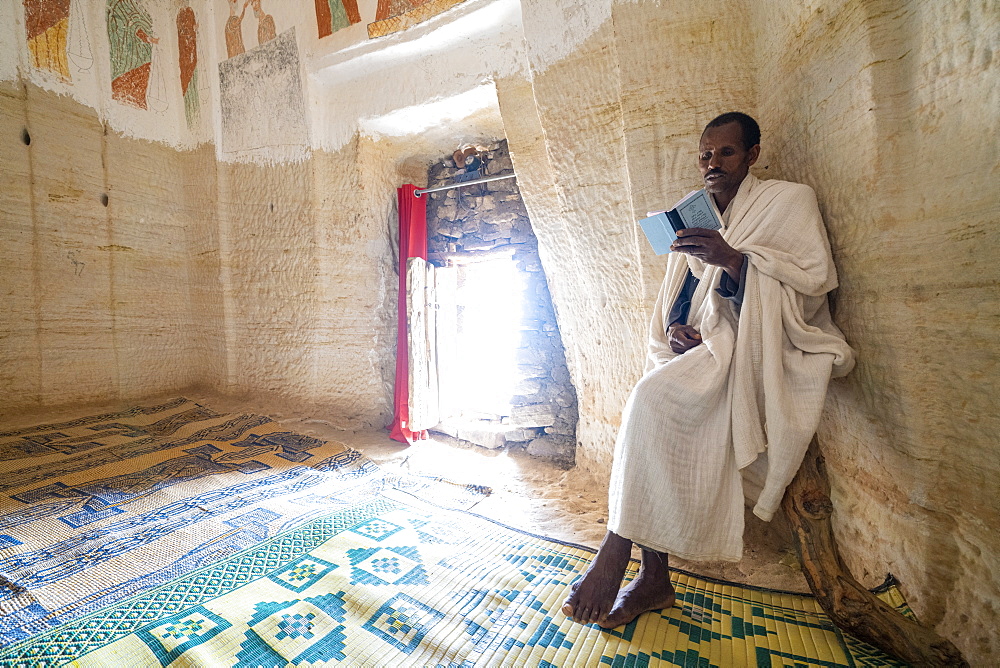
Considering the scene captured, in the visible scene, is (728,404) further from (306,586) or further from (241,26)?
(241,26)

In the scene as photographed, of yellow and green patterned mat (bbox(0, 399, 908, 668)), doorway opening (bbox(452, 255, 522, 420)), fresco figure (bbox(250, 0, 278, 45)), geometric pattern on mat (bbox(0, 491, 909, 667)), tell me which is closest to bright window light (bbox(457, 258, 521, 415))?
doorway opening (bbox(452, 255, 522, 420))

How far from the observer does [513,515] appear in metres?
2.91

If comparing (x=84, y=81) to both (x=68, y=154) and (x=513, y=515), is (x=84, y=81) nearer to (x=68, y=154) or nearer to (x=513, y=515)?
(x=68, y=154)

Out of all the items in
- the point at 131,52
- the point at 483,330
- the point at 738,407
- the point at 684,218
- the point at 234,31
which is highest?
the point at 234,31

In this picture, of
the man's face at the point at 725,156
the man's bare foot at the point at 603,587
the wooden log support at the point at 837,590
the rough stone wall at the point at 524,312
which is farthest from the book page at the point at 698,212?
the rough stone wall at the point at 524,312

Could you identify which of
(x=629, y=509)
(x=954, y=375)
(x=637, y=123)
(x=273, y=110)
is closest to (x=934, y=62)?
(x=954, y=375)

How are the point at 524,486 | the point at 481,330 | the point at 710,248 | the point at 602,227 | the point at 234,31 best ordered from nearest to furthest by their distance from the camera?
1. the point at 710,248
2. the point at 602,227
3. the point at 524,486
4. the point at 234,31
5. the point at 481,330

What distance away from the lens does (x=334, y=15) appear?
396cm

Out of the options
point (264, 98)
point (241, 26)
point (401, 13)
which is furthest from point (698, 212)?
point (241, 26)

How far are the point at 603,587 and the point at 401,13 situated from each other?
13.3 feet

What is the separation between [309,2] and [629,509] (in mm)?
4795

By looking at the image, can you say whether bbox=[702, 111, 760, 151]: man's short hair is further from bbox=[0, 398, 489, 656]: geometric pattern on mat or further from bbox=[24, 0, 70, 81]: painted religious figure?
bbox=[24, 0, 70, 81]: painted religious figure

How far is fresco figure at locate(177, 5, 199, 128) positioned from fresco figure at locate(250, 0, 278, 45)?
2.98ft

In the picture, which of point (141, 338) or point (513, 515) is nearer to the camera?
point (513, 515)
